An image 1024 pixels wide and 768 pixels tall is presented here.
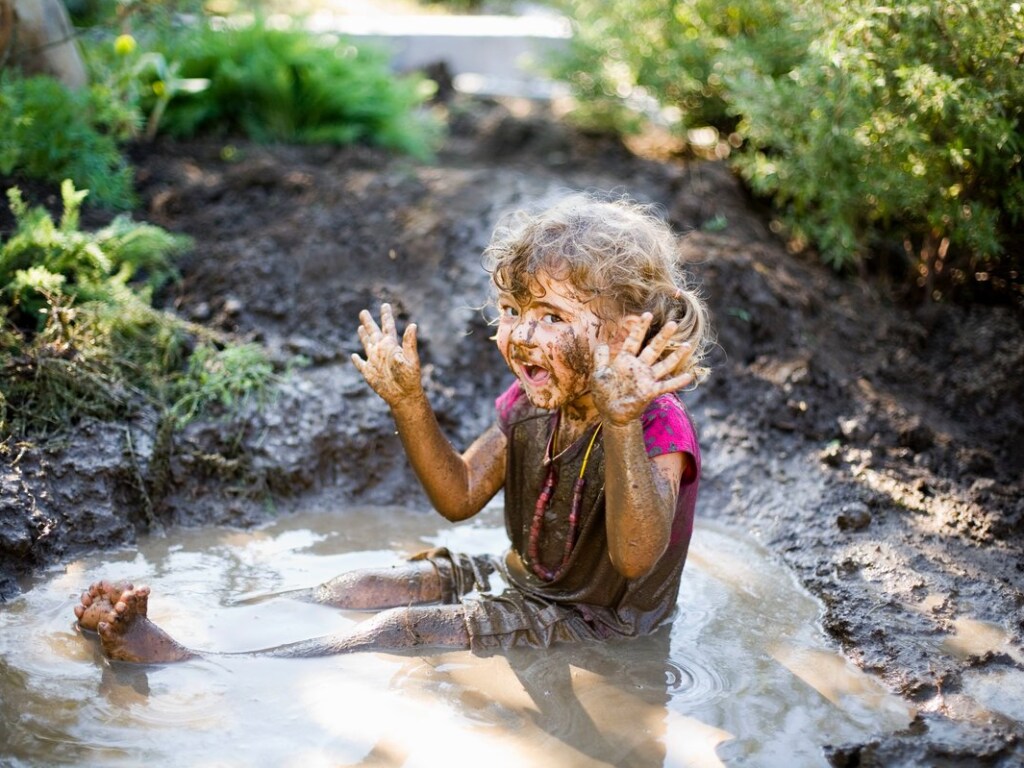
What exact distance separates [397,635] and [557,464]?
2.31ft

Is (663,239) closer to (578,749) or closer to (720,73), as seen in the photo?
(578,749)

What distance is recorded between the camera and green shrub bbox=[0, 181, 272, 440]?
13.6 feet

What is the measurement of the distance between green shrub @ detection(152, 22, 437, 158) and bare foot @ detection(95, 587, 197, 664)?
4208 mm

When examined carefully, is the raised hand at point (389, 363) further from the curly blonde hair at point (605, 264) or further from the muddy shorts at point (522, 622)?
the muddy shorts at point (522, 622)

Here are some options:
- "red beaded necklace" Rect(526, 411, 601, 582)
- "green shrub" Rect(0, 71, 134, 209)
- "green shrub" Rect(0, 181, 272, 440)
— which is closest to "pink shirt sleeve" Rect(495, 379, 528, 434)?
"red beaded necklace" Rect(526, 411, 601, 582)

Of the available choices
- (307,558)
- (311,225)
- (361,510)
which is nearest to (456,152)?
(311,225)

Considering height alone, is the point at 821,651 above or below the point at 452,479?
below

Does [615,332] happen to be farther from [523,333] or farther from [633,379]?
[633,379]

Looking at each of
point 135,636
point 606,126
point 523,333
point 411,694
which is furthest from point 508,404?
point 606,126

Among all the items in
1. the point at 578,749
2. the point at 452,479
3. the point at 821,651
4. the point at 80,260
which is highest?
the point at 80,260

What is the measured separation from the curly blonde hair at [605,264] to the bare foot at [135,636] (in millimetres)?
1388

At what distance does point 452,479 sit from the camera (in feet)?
11.1

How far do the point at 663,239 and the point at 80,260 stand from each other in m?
2.69

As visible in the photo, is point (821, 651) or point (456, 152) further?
point (456, 152)
